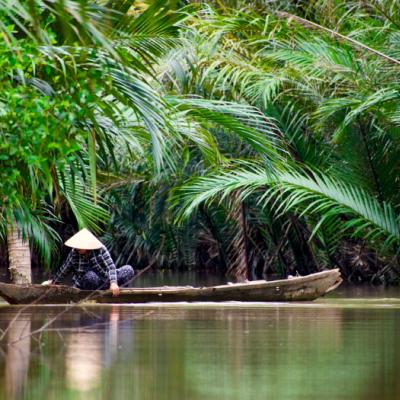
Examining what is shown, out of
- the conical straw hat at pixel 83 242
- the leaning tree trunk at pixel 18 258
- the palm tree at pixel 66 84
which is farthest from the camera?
the leaning tree trunk at pixel 18 258

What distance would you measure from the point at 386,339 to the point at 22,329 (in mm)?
3285

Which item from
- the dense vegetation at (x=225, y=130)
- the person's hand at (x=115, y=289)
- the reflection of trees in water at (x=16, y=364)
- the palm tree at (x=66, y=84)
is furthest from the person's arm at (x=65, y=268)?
the reflection of trees in water at (x=16, y=364)

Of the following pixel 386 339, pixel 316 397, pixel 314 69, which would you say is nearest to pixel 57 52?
pixel 386 339

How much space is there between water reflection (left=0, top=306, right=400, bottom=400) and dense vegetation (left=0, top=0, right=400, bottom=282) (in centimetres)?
126

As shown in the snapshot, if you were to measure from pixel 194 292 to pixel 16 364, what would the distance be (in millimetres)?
8084

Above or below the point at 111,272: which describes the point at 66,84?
above

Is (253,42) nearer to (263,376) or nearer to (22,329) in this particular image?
(22,329)

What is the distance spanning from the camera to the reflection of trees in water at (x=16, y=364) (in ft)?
25.7

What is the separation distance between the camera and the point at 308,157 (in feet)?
73.2

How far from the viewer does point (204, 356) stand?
9.85 meters

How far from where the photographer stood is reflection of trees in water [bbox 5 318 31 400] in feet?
25.7

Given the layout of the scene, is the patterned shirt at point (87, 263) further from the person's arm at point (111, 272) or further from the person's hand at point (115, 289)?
the person's hand at point (115, 289)

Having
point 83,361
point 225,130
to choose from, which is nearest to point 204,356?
point 83,361

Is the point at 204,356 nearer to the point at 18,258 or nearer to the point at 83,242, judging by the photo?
the point at 83,242
